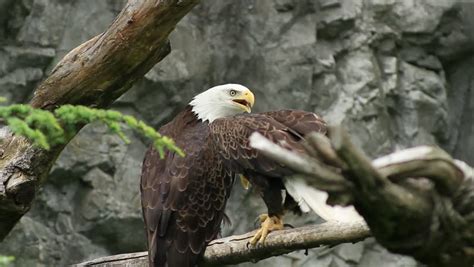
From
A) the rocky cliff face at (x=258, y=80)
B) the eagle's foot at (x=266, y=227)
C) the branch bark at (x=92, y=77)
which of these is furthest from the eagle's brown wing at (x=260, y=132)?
the rocky cliff face at (x=258, y=80)

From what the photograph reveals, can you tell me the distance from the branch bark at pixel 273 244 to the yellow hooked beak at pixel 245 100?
76 centimetres

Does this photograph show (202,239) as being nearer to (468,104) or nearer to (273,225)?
(273,225)

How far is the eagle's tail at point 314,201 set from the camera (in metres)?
2.98

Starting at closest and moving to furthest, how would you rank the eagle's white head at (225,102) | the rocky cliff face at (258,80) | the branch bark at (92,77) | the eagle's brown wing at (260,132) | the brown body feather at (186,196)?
the branch bark at (92,77) → the eagle's brown wing at (260,132) → the brown body feather at (186,196) → the eagle's white head at (225,102) → the rocky cliff face at (258,80)

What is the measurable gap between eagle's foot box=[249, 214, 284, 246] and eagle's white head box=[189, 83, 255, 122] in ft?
2.54

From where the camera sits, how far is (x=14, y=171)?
3279 mm

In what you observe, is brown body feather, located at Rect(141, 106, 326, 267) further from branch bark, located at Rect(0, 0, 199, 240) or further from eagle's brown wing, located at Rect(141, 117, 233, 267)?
branch bark, located at Rect(0, 0, 199, 240)

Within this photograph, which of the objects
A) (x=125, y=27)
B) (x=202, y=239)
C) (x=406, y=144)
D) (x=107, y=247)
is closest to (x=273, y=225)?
(x=202, y=239)

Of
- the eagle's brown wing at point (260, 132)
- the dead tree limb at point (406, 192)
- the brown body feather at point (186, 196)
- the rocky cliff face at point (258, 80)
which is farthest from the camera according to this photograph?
the rocky cliff face at point (258, 80)

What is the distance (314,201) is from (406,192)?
1471mm

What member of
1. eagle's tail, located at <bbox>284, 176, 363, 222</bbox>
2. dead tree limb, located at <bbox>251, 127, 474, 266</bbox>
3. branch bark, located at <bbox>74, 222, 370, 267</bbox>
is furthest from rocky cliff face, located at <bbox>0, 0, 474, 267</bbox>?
dead tree limb, located at <bbox>251, 127, 474, 266</bbox>

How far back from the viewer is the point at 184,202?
3959mm

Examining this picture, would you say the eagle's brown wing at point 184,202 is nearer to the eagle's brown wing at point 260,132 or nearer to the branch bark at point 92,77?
the eagle's brown wing at point 260,132

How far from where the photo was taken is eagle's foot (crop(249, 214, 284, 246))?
11.3 ft
